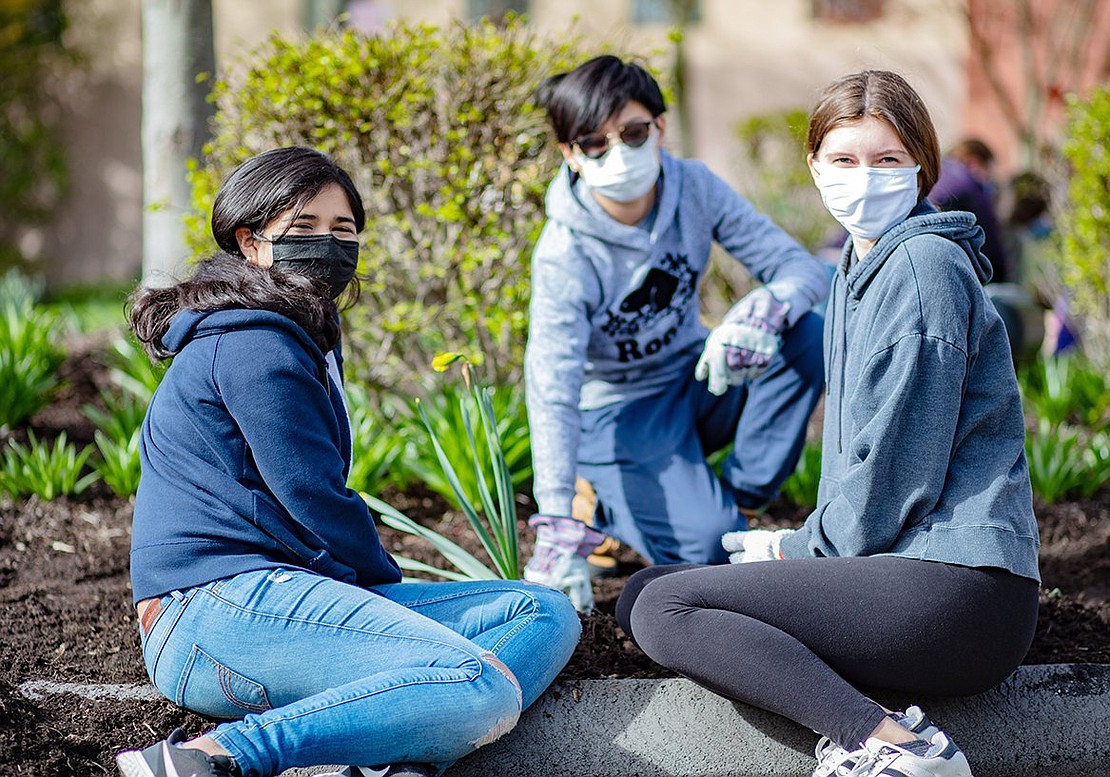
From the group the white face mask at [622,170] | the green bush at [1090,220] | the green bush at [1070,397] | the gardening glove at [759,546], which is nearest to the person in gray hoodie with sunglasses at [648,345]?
the white face mask at [622,170]

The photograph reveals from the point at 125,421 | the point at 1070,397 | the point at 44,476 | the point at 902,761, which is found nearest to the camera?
the point at 902,761

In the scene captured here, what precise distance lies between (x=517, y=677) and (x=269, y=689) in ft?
1.56

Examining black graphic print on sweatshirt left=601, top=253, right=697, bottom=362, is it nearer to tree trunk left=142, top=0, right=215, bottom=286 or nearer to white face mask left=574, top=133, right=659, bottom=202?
white face mask left=574, top=133, right=659, bottom=202

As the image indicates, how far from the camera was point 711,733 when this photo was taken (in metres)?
2.54

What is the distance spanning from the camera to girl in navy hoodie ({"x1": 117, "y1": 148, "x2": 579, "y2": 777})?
87.0 inches

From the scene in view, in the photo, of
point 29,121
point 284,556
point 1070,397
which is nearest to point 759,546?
point 284,556

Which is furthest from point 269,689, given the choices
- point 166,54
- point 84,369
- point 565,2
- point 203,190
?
point 565,2

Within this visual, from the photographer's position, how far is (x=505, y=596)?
8.30ft

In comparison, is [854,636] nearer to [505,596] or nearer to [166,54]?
[505,596]

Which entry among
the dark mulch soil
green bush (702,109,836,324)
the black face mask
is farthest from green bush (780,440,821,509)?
green bush (702,109,836,324)

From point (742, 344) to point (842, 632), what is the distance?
1.06 m

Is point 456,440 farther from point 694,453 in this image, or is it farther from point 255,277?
point 255,277

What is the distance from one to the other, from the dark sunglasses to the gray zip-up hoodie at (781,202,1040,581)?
0.95 metres

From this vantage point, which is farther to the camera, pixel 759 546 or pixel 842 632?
pixel 759 546
